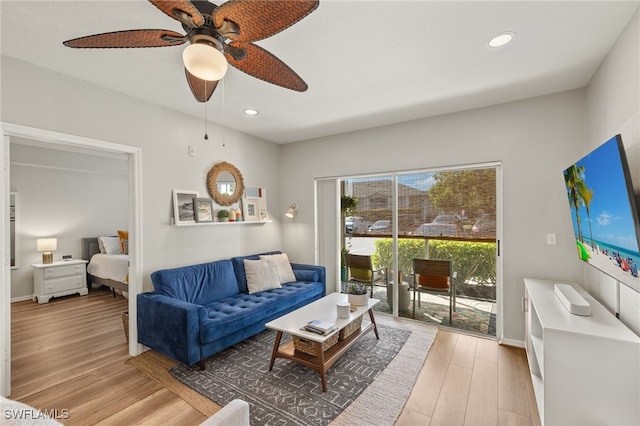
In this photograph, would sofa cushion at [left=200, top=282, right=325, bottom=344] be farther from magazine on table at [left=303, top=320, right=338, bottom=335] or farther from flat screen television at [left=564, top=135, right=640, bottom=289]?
flat screen television at [left=564, top=135, right=640, bottom=289]

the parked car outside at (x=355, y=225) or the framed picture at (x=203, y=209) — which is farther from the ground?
the framed picture at (x=203, y=209)

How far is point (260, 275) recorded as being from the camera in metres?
3.58

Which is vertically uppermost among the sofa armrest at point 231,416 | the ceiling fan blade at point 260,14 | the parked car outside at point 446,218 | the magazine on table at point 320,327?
the ceiling fan blade at point 260,14

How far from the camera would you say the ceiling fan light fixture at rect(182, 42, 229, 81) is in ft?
3.99

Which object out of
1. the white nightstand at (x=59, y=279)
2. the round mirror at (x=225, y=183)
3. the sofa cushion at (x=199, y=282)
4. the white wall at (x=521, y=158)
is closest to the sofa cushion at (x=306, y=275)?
the sofa cushion at (x=199, y=282)

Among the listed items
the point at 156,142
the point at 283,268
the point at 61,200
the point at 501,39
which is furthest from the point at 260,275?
the point at 61,200

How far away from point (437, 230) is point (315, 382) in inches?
92.0

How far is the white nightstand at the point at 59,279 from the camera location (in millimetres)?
4488

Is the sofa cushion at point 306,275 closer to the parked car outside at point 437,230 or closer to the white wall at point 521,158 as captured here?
the parked car outside at point 437,230

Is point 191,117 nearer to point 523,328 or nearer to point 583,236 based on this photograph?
point 583,236

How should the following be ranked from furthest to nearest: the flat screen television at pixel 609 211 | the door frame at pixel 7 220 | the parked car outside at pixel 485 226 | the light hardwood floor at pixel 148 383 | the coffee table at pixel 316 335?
1. the parked car outside at pixel 485 226
2. the coffee table at pixel 316 335
3. the door frame at pixel 7 220
4. the light hardwood floor at pixel 148 383
5. the flat screen television at pixel 609 211

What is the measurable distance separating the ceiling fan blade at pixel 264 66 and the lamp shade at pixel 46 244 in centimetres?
532

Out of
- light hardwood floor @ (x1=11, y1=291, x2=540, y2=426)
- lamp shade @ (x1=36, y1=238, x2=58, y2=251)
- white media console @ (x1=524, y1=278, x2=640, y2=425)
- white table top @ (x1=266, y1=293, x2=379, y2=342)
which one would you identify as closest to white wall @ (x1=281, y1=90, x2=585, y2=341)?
light hardwood floor @ (x1=11, y1=291, x2=540, y2=426)

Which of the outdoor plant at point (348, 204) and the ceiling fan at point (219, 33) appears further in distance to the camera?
the outdoor plant at point (348, 204)
